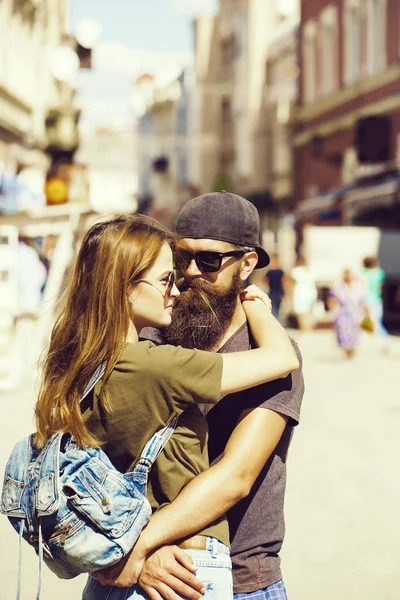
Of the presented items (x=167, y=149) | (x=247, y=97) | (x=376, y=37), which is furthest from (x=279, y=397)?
(x=167, y=149)

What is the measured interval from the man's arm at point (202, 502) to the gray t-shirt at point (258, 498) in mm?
44

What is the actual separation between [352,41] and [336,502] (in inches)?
1023

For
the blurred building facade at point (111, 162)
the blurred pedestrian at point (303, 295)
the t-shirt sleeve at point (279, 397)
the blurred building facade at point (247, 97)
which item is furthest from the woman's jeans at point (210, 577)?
the blurred building facade at point (111, 162)

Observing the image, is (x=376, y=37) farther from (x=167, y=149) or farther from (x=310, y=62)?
(x=167, y=149)

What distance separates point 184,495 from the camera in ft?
6.96

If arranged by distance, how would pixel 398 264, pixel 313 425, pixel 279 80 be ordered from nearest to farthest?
1. pixel 313 425
2. pixel 398 264
3. pixel 279 80

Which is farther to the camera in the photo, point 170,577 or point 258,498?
point 258,498

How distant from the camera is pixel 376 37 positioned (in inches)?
1119

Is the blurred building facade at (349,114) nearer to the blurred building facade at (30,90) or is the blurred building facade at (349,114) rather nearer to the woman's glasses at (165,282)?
the blurred building facade at (30,90)

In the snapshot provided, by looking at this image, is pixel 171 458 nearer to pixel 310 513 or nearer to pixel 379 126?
pixel 310 513

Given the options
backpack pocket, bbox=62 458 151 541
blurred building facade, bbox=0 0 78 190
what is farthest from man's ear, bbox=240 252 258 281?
blurred building facade, bbox=0 0 78 190

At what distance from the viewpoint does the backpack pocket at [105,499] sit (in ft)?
6.48

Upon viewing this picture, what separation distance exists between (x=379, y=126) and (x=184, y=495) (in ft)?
84.7

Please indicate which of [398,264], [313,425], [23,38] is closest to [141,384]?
[313,425]
